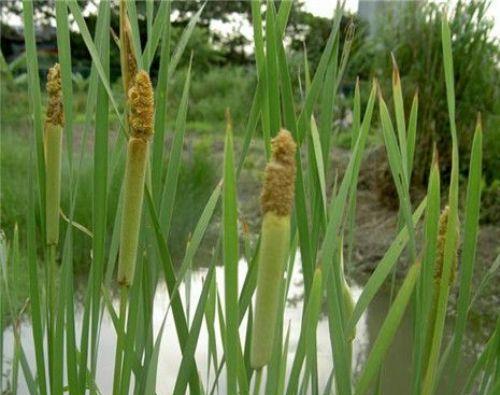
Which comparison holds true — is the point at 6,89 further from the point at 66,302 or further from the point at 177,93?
the point at 66,302

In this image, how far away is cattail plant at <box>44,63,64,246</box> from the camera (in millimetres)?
382

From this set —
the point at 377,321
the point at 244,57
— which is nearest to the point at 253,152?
the point at 377,321

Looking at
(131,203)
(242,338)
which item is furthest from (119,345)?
(242,338)

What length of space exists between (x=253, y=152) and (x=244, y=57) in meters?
2.86

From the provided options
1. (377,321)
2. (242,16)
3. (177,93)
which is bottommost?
(377,321)

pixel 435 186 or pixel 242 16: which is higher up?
pixel 242 16

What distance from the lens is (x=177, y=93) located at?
539cm

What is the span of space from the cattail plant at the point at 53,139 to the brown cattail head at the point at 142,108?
8 cm

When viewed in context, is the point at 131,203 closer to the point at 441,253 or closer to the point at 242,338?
the point at 441,253

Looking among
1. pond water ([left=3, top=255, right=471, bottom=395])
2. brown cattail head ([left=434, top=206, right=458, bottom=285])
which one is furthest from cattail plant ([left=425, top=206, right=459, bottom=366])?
pond water ([left=3, top=255, right=471, bottom=395])

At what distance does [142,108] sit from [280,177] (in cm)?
8

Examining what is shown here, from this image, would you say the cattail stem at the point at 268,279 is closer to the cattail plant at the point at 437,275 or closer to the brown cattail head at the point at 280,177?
the brown cattail head at the point at 280,177

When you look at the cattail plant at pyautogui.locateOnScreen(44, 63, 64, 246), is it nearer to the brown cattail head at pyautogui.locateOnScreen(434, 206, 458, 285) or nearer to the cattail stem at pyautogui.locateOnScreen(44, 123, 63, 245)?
the cattail stem at pyautogui.locateOnScreen(44, 123, 63, 245)

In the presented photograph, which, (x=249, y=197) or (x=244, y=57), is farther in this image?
(x=244, y=57)
